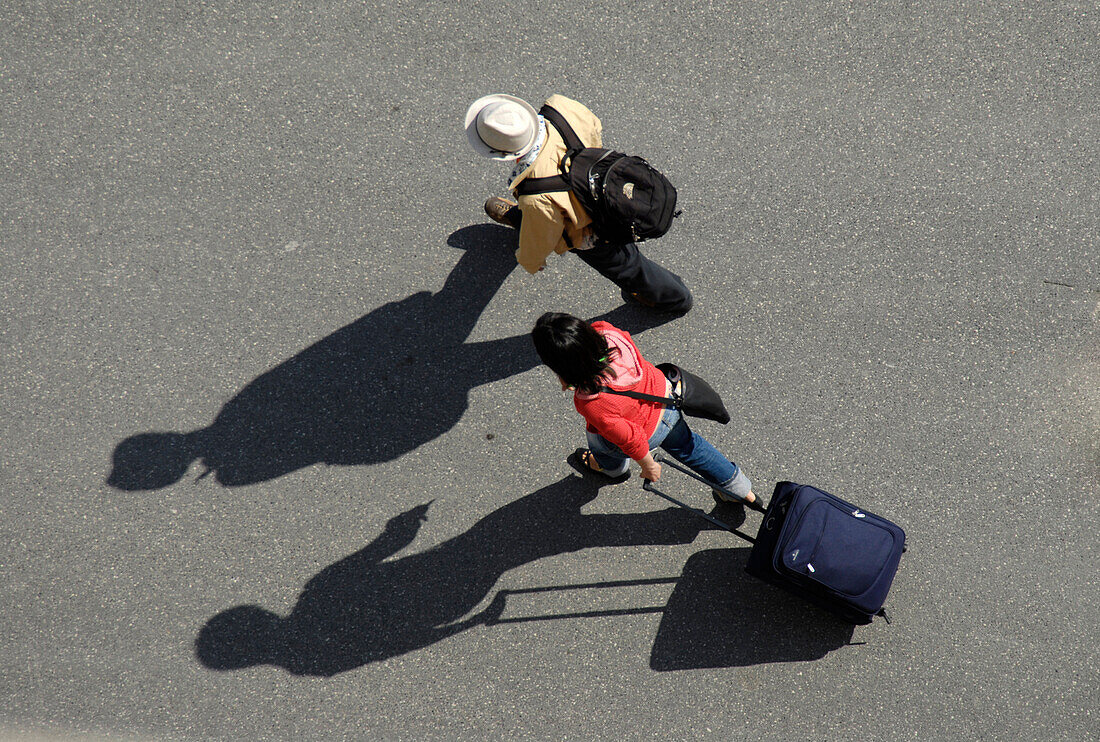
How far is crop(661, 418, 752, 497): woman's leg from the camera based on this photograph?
304 cm

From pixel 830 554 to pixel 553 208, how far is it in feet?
6.53

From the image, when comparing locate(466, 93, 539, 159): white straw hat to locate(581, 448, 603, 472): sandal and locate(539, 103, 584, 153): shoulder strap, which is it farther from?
locate(581, 448, 603, 472): sandal

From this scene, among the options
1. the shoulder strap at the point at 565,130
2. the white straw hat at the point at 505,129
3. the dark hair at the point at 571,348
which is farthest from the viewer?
the shoulder strap at the point at 565,130

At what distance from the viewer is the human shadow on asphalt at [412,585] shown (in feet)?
11.3

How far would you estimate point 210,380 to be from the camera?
12.4 feet

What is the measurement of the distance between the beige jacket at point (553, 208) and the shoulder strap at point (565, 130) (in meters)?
0.02

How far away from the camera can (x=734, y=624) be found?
345 cm

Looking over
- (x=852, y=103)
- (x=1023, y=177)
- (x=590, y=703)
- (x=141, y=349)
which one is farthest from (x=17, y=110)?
(x=1023, y=177)

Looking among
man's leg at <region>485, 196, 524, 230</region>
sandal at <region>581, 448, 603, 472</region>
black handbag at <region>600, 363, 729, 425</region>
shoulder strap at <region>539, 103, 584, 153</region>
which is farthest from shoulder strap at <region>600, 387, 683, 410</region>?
man's leg at <region>485, 196, 524, 230</region>

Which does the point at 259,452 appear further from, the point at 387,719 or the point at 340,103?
the point at 340,103

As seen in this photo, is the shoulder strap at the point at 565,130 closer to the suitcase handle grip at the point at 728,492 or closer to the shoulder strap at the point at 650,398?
the shoulder strap at the point at 650,398

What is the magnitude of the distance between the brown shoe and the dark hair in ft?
5.03

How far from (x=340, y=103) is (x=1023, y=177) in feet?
13.4

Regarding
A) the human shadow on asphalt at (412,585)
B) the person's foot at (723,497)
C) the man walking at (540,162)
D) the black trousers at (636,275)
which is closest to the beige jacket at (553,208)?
the man walking at (540,162)
